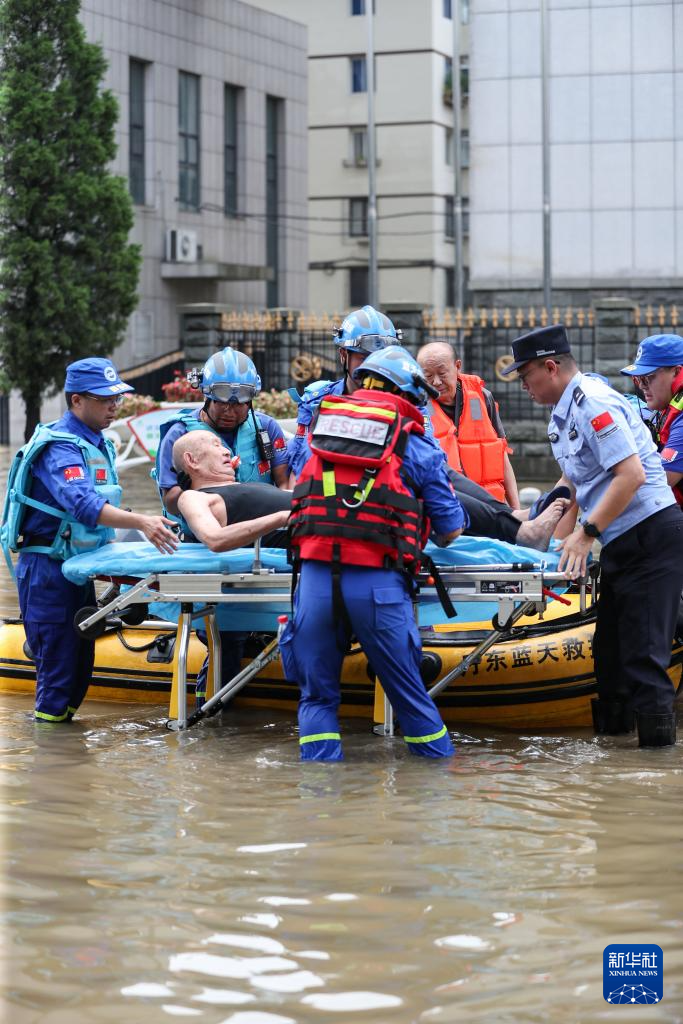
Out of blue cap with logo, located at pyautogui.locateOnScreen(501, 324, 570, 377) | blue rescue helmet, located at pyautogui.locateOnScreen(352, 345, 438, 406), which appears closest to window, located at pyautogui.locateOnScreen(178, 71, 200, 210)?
blue cap with logo, located at pyautogui.locateOnScreen(501, 324, 570, 377)

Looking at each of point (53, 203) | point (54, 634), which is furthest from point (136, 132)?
point (54, 634)

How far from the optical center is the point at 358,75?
4638 centimetres

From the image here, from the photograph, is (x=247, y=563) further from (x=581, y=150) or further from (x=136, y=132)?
(x=136, y=132)

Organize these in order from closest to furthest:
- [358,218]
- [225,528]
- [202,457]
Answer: [225,528], [202,457], [358,218]

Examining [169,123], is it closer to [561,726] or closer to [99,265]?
[99,265]

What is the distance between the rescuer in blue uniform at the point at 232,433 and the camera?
7.22 metres

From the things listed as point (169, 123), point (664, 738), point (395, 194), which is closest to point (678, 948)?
point (664, 738)

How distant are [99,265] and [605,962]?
2431 centimetres

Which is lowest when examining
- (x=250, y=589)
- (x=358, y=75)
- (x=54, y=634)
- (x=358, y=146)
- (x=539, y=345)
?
(x=54, y=634)

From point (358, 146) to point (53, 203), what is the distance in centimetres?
2261

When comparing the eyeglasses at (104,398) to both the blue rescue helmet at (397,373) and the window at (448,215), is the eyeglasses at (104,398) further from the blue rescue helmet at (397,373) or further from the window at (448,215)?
the window at (448,215)

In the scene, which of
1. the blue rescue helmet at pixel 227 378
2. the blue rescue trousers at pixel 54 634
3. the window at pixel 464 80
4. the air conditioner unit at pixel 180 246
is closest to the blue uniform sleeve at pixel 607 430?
the blue rescue helmet at pixel 227 378

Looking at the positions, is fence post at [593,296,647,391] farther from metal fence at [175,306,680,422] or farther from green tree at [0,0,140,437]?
green tree at [0,0,140,437]

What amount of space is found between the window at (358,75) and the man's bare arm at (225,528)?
4135cm
